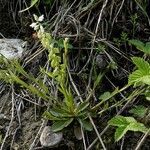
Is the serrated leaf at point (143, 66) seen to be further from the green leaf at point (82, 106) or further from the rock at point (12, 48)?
the rock at point (12, 48)

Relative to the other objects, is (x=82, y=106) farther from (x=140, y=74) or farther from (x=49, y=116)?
(x=140, y=74)

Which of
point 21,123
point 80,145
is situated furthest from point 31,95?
point 80,145

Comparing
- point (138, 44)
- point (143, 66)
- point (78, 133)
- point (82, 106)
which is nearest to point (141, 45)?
point (138, 44)

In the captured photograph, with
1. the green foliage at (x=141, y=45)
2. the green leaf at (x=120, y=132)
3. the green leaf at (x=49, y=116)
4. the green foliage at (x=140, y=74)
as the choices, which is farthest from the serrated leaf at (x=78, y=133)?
the green foliage at (x=141, y=45)

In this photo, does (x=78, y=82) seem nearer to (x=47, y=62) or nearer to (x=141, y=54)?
(x=47, y=62)

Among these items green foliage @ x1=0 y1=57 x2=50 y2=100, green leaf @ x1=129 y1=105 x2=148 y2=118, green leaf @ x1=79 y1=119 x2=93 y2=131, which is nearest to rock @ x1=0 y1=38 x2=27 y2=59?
green foliage @ x1=0 y1=57 x2=50 y2=100
